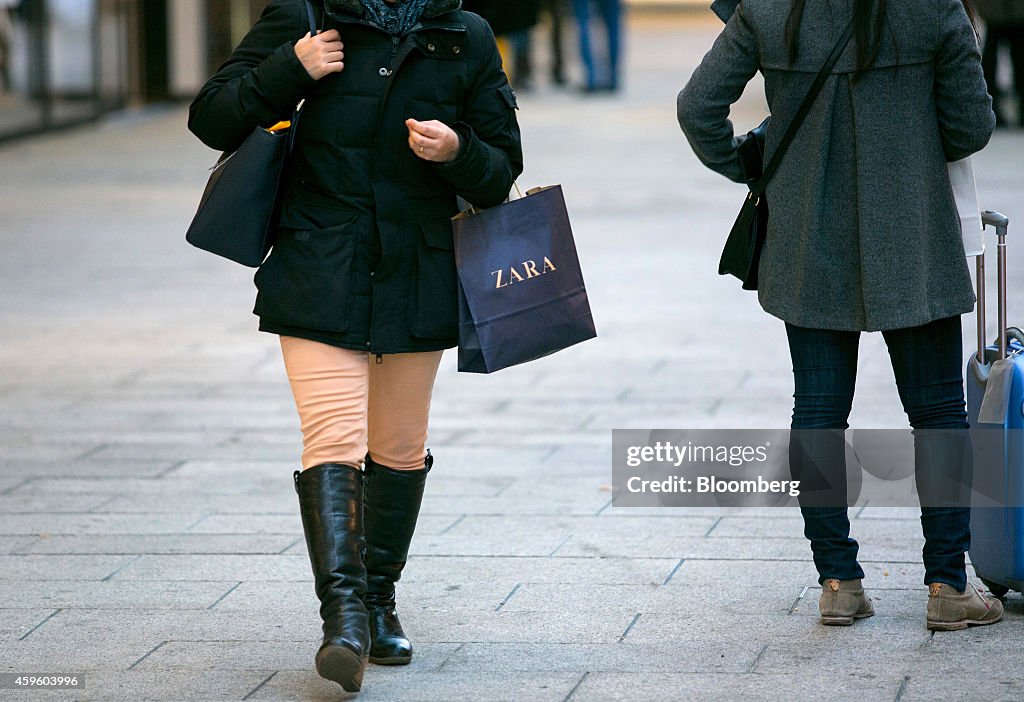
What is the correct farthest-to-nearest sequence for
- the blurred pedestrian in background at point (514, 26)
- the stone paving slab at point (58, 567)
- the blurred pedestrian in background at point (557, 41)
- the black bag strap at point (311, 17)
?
the blurred pedestrian in background at point (557, 41)
the blurred pedestrian in background at point (514, 26)
the stone paving slab at point (58, 567)
the black bag strap at point (311, 17)

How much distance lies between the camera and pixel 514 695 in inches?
146

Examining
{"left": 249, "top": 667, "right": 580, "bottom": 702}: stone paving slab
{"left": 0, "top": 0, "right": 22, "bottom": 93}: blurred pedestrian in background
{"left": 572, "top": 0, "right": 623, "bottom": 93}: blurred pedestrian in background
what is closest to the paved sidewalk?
{"left": 249, "top": 667, "right": 580, "bottom": 702}: stone paving slab

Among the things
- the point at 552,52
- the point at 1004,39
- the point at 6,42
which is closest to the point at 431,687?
the point at 1004,39

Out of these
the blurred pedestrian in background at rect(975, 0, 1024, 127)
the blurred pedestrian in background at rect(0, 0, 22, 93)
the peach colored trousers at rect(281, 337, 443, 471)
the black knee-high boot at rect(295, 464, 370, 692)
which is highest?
the peach colored trousers at rect(281, 337, 443, 471)

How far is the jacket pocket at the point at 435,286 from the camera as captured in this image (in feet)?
12.7

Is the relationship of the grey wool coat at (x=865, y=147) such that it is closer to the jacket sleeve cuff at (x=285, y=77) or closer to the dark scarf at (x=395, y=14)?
the dark scarf at (x=395, y=14)

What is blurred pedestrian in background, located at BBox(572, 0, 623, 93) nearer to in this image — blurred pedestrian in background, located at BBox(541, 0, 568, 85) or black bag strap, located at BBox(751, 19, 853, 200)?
blurred pedestrian in background, located at BBox(541, 0, 568, 85)

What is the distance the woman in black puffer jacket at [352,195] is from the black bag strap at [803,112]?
0.63 meters

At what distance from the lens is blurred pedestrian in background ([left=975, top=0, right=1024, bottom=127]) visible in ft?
49.5

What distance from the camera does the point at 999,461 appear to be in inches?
162

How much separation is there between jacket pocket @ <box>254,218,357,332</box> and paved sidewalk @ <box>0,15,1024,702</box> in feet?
2.62

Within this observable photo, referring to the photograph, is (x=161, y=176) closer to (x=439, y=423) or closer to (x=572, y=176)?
(x=572, y=176)

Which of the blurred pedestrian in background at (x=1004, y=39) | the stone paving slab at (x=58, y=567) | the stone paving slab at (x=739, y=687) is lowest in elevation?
the blurred pedestrian in background at (x=1004, y=39)

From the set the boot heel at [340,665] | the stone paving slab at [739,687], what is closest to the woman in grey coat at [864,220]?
the stone paving slab at [739,687]
